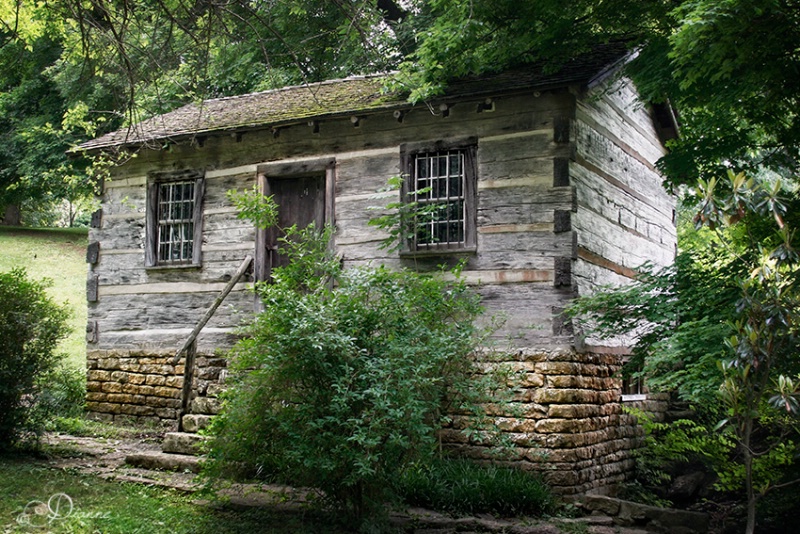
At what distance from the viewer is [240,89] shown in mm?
18188

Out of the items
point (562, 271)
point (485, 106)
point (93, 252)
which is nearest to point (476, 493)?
point (562, 271)

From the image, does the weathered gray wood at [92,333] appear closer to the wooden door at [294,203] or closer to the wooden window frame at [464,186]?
the wooden door at [294,203]

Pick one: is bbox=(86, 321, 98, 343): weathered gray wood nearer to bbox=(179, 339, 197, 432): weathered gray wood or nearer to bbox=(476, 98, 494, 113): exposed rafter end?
bbox=(179, 339, 197, 432): weathered gray wood

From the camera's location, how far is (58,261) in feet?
81.7

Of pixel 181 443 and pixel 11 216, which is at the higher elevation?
pixel 11 216

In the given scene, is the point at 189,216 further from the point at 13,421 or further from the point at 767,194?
the point at 767,194

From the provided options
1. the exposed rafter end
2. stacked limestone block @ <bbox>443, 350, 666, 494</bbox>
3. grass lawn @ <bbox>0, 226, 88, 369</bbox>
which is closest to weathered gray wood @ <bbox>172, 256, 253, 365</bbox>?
stacked limestone block @ <bbox>443, 350, 666, 494</bbox>

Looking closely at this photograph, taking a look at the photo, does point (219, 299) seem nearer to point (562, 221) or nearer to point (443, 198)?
point (443, 198)

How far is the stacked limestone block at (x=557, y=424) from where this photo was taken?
918cm

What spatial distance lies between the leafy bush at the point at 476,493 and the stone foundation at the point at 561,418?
37 centimetres

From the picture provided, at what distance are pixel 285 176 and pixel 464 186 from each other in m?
2.87

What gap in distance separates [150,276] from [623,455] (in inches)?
298

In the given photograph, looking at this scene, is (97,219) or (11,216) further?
(11,216)

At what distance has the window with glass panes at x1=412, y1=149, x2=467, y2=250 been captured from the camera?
1020cm
